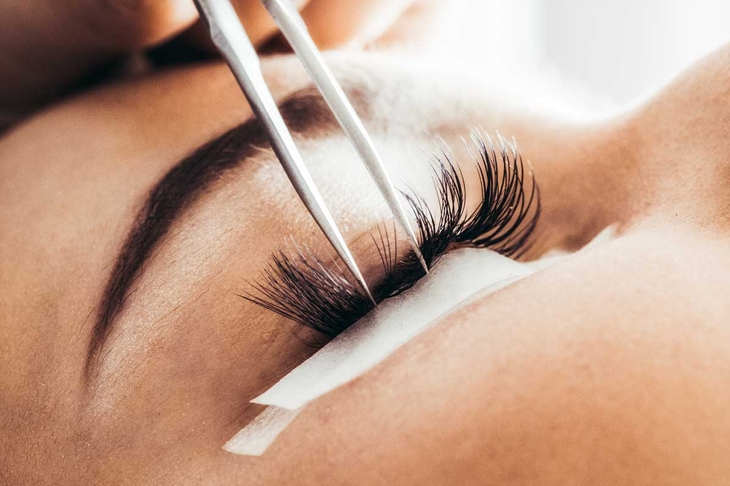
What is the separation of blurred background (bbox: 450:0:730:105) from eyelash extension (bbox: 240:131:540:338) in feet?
0.86

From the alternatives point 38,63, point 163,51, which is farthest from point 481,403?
point 38,63

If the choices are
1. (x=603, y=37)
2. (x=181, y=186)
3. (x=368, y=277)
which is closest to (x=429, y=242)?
(x=368, y=277)

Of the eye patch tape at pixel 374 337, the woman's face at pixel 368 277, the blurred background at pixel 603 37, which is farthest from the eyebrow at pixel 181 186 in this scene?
the blurred background at pixel 603 37

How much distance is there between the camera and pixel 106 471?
0.38 m

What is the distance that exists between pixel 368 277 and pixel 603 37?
56 cm

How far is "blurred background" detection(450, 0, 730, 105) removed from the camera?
71cm

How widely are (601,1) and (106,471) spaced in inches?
31.7

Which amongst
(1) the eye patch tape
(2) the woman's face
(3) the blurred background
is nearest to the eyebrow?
(2) the woman's face

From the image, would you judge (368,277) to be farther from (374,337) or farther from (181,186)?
(181,186)

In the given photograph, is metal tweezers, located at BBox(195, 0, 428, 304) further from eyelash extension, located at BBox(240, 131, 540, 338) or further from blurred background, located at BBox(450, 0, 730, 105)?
blurred background, located at BBox(450, 0, 730, 105)

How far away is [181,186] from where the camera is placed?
17.6 inches

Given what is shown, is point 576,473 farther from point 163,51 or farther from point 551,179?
point 163,51

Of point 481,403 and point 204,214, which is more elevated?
point 204,214

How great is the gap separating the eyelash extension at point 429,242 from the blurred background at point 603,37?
10.4 inches
